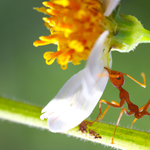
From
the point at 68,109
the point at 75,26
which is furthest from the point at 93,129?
the point at 75,26

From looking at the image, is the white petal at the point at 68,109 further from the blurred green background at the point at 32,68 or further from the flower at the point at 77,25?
the blurred green background at the point at 32,68

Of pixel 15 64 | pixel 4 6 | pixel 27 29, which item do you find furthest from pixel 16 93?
pixel 4 6

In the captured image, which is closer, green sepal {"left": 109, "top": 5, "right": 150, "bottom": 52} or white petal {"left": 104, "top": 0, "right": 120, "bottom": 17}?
white petal {"left": 104, "top": 0, "right": 120, "bottom": 17}

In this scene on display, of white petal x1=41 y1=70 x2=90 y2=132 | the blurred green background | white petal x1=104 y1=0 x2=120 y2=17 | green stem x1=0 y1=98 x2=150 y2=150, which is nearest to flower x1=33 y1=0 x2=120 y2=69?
white petal x1=104 y1=0 x2=120 y2=17

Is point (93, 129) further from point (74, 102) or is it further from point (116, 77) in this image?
point (116, 77)

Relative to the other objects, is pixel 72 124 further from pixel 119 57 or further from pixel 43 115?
pixel 119 57

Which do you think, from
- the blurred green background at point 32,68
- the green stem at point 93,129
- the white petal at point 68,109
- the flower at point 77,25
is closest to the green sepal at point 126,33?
the flower at point 77,25

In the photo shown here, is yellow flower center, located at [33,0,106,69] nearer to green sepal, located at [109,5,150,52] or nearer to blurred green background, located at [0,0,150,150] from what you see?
green sepal, located at [109,5,150,52]
